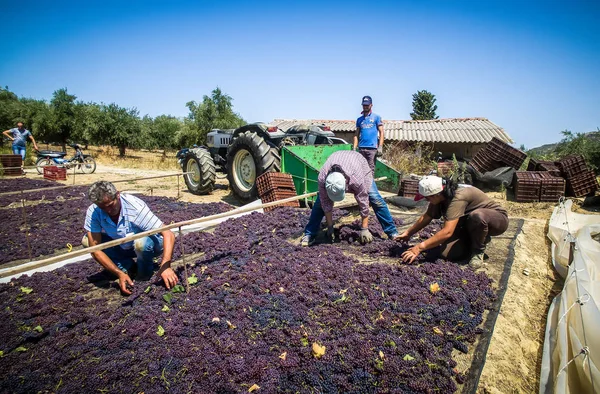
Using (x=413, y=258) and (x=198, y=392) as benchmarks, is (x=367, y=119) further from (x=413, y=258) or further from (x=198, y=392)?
(x=198, y=392)

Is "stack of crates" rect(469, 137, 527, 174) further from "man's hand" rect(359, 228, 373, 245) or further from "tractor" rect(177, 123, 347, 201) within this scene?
"man's hand" rect(359, 228, 373, 245)

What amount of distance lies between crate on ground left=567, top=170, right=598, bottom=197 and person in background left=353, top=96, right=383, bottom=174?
197 inches

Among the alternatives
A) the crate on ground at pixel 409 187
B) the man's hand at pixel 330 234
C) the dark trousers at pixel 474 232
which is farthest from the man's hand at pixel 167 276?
the crate on ground at pixel 409 187

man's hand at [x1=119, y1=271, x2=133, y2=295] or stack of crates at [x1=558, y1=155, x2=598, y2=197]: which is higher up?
stack of crates at [x1=558, y1=155, x2=598, y2=197]

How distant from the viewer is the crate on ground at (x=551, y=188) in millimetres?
6695

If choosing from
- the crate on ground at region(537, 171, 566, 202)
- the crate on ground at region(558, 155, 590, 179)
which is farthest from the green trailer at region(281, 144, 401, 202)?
the crate on ground at region(558, 155, 590, 179)

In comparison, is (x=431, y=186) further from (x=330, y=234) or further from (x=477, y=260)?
(x=330, y=234)

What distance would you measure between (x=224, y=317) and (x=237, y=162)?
181 inches

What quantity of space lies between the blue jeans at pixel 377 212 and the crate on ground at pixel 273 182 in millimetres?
1829

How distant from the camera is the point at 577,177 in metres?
7.05

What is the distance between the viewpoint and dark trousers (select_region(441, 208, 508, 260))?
3.09m

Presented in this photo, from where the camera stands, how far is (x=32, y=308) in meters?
2.65

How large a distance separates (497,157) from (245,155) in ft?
20.5

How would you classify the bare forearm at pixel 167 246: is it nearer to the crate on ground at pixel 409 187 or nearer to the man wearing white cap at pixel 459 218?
the man wearing white cap at pixel 459 218
